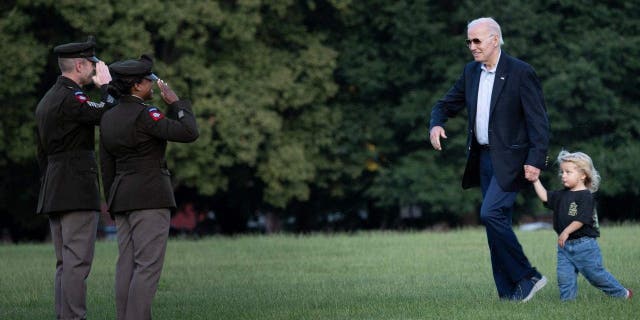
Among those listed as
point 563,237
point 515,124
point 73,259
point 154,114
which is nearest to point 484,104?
point 515,124

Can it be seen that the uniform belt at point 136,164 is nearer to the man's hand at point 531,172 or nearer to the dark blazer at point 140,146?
the dark blazer at point 140,146

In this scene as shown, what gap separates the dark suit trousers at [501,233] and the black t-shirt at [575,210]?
0.39 metres

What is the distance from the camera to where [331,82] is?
31703mm

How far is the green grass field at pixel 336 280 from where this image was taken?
9.91 m

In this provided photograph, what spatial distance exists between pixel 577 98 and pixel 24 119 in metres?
13.4

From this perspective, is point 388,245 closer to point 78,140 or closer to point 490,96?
point 490,96

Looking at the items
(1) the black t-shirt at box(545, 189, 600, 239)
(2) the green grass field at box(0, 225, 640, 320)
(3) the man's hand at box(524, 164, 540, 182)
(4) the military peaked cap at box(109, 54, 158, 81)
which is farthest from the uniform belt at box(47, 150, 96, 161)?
(1) the black t-shirt at box(545, 189, 600, 239)

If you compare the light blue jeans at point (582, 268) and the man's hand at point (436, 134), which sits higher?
the man's hand at point (436, 134)

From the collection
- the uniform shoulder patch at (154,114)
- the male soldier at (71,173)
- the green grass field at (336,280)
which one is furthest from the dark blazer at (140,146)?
the green grass field at (336,280)

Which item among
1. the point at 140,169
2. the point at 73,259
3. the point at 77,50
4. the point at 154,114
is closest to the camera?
the point at 154,114

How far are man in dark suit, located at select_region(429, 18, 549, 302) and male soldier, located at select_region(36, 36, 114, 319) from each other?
2.78 m

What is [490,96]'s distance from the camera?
1005 centimetres

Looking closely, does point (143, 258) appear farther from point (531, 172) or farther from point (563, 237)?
point (563, 237)

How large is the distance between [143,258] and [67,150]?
138 cm
